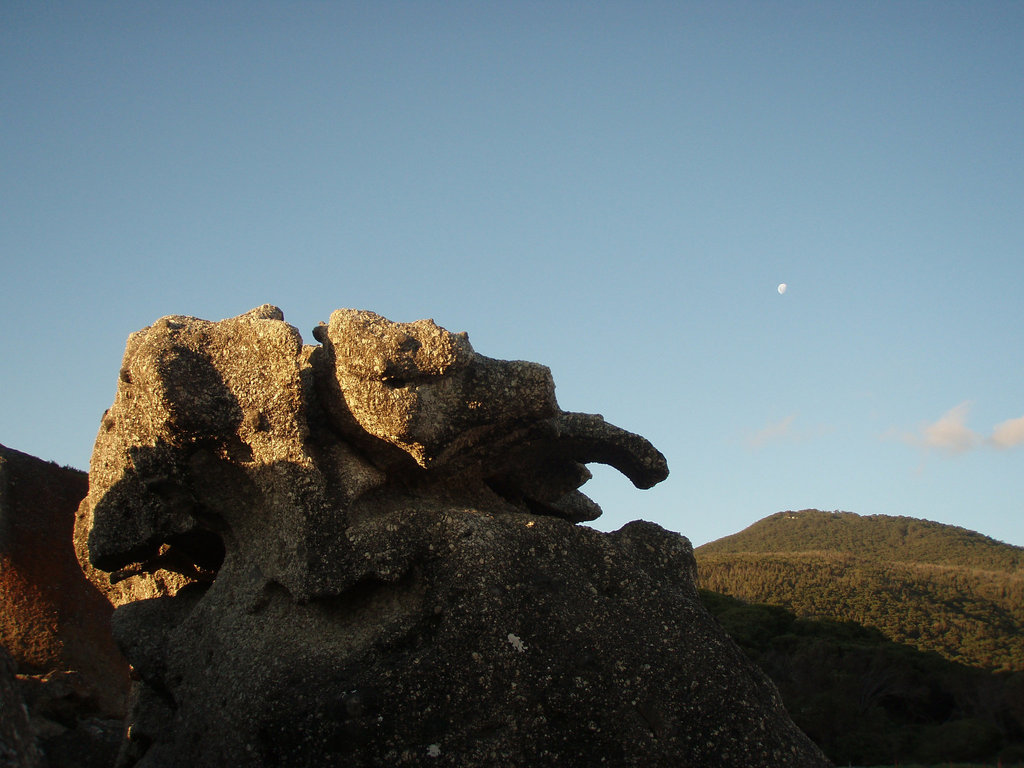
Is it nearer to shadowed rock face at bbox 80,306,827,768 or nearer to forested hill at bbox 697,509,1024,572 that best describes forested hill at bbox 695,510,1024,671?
forested hill at bbox 697,509,1024,572

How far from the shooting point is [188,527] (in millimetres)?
8211

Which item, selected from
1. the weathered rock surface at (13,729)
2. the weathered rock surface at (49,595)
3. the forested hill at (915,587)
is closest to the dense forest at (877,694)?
the forested hill at (915,587)

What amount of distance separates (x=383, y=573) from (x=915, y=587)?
42668 mm

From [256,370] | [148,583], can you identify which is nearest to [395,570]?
[256,370]

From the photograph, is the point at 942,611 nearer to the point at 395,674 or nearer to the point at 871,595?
the point at 871,595

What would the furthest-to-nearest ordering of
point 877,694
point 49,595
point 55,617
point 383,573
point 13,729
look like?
point 877,694 → point 49,595 → point 55,617 → point 383,573 → point 13,729

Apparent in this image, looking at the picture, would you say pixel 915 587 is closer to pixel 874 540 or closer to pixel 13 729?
pixel 874 540

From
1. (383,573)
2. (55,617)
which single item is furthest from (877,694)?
(383,573)

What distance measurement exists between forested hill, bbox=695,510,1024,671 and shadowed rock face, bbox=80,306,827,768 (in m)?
28.5

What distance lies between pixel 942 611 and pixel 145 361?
3992 centimetres

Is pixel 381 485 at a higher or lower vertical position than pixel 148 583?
higher

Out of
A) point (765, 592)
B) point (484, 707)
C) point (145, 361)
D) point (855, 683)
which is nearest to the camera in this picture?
point (484, 707)

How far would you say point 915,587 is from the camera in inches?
1727

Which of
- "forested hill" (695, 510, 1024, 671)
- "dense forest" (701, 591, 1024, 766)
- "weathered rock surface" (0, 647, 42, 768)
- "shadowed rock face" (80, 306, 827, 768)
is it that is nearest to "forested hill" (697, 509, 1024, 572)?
"forested hill" (695, 510, 1024, 671)
